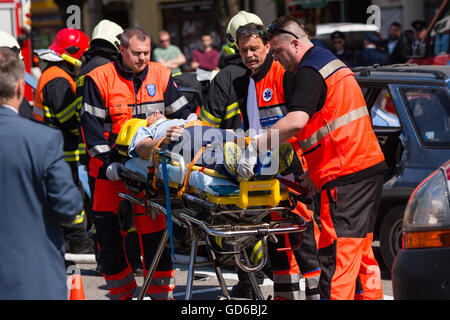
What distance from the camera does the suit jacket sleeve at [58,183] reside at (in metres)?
3.69

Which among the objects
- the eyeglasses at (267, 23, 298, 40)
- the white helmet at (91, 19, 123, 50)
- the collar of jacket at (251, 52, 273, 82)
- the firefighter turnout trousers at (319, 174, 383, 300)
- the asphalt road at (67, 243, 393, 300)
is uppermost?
the white helmet at (91, 19, 123, 50)

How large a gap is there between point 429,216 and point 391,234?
284 cm

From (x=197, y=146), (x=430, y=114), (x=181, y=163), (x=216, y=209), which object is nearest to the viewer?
(x=216, y=209)

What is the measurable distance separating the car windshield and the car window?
1.50 feet

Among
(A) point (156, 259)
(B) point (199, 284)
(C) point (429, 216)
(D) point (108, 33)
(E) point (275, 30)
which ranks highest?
(D) point (108, 33)

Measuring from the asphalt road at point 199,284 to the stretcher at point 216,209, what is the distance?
1.41 m

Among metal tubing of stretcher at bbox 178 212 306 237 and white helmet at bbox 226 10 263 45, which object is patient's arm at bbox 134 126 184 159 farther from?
white helmet at bbox 226 10 263 45

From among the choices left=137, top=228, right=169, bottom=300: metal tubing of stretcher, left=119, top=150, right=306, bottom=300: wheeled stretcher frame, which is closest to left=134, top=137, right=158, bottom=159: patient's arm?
left=119, top=150, right=306, bottom=300: wheeled stretcher frame

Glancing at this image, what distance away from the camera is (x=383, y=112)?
7.46 meters

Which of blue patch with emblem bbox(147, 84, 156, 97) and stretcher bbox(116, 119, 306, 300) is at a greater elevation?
blue patch with emblem bbox(147, 84, 156, 97)

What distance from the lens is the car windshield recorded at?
6672 mm

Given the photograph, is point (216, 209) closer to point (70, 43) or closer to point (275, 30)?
point (275, 30)

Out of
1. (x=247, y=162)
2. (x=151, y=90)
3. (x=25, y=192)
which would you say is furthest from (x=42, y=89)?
(x=25, y=192)

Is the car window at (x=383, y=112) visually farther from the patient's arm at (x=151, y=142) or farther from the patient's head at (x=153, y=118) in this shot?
the patient's arm at (x=151, y=142)
